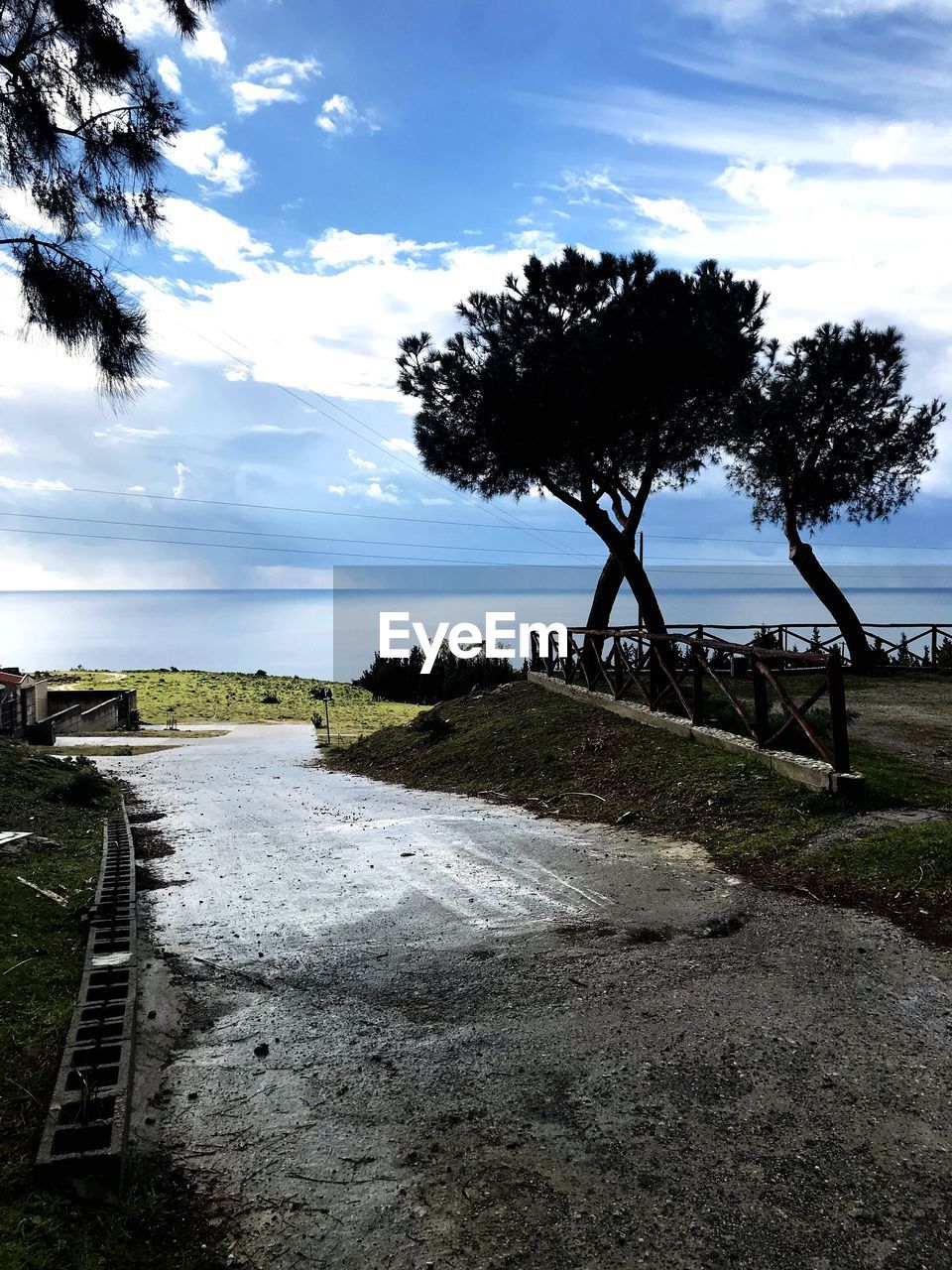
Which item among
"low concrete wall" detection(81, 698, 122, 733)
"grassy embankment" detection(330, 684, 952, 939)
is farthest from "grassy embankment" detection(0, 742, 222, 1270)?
"low concrete wall" detection(81, 698, 122, 733)

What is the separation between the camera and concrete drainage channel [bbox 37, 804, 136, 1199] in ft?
8.98

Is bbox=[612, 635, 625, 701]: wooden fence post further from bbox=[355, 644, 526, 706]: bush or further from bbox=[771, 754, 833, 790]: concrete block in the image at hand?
bbox=[355, 644, 526, 706]: bush

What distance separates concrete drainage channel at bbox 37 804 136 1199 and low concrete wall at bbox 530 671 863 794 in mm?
5974

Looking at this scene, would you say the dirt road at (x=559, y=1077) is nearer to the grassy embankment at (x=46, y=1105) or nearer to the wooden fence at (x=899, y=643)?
the grassy embankment at (x=46, y=1105)

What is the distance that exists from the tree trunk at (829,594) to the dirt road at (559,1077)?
20805mm

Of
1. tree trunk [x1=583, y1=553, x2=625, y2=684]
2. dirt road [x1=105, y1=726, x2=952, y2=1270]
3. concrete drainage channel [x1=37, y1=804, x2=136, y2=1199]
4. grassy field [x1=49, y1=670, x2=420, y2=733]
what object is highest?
tree trunk [x1=583, y1=553, x2=625, y2=684]

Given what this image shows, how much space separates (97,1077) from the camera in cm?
331

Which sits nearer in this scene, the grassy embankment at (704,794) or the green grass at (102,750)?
the grassy embankment at (704,794)

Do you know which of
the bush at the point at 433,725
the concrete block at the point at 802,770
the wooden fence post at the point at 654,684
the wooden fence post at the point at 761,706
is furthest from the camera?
the bush at the point at 433,725

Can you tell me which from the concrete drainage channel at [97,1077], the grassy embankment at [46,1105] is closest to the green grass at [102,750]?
the grassy embankment at [46,1105]

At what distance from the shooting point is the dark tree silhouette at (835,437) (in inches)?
952

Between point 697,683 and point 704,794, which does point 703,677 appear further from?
point 704,794

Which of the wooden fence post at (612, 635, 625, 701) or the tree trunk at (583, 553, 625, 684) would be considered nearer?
the wooden fence post at (612, 635, 625, 701)

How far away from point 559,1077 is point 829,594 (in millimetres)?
24776
